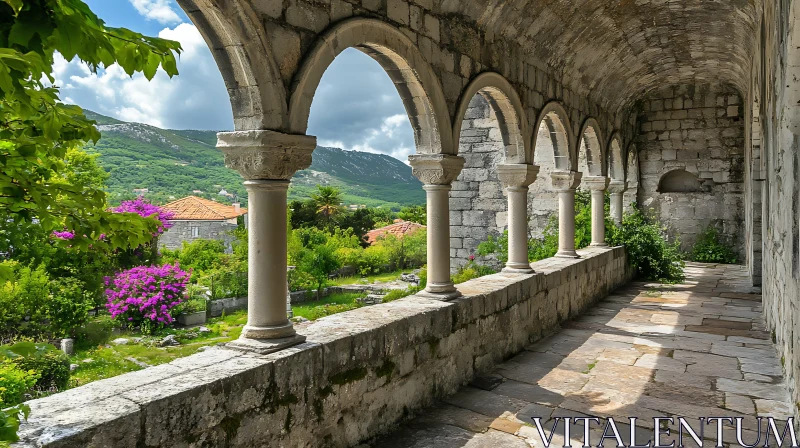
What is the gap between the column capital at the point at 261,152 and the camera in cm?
274

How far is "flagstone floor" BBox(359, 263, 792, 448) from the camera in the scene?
10.9ft

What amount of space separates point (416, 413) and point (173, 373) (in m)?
1.68

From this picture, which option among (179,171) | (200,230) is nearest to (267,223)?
(200,230)

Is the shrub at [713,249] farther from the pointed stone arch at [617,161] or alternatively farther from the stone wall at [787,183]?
the stone wall at [787,183]

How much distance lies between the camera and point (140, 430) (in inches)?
79.9

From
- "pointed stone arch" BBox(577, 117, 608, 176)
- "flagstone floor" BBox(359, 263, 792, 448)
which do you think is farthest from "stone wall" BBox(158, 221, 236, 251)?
"flagstone floor" BBox(359, 263, 792, 448)

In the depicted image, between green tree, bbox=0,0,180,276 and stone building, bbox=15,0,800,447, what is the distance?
2.97 feet

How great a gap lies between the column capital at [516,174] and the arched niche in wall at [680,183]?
7.34 metres

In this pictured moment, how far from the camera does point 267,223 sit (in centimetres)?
288

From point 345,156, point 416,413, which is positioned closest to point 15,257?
point 416,413

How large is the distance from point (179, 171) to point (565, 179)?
53.5m

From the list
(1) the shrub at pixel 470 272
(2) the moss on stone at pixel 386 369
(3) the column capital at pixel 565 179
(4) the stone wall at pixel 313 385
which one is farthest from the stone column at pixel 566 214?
(2) the moss on stone at pixel 386 369

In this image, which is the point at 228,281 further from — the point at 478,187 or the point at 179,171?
the point at 179,171

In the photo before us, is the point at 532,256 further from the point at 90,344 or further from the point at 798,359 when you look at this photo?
the point at 90,344
